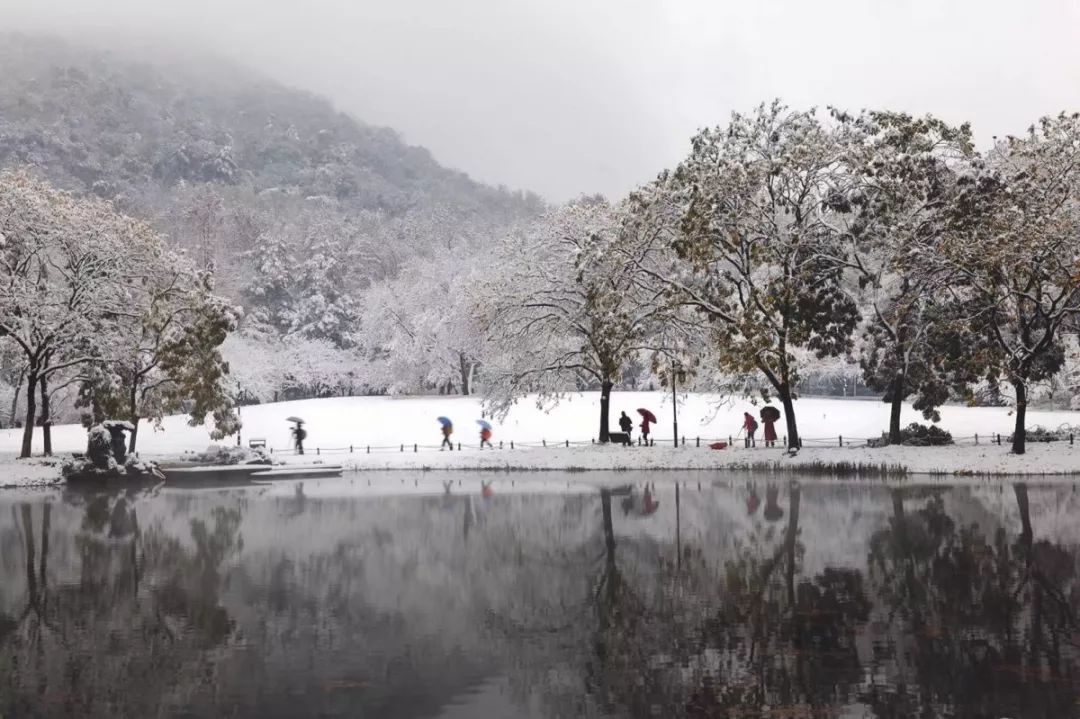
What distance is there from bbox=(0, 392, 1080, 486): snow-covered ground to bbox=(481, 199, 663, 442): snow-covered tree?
3.29 m

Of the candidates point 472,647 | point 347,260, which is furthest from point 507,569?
point 347,260

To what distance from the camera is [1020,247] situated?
101 feet

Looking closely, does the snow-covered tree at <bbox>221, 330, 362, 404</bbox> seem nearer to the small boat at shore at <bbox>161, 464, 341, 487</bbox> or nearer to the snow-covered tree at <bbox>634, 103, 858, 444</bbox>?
the small boat at shore at <bbox>161, 464, 341, 487</bbox>

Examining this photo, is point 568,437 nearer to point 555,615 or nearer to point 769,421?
point 769,421

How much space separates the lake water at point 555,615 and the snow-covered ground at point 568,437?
1294cm

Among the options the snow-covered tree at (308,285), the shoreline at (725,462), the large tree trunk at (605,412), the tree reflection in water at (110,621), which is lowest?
the tree reflection in water at (110,621)

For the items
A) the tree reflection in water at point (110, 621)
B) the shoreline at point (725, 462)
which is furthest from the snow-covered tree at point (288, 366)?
the tree reflection in water at point (110, 621)

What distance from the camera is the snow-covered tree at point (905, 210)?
34312 mm

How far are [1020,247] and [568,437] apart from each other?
28790 millimetres

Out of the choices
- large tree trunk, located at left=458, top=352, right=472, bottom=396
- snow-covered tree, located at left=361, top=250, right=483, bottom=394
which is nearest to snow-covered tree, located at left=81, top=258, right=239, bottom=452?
snow-covered tree, located at left=361, top=250, right=483, bottom=394

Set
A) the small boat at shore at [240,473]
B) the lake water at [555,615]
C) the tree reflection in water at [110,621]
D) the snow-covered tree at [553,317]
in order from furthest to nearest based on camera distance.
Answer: the snow-covered tree at [553,317] → the small boat at shore at [240,473] → the tree reflection in water at [110,621] → the lake water at [555,615]

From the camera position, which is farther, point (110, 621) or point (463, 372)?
point (463, 372)

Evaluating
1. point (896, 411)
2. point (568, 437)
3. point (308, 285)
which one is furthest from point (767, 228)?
point (308, 285)

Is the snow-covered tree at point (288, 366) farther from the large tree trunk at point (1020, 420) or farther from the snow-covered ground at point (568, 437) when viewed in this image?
the large tree trunk at point (1020, 420)
